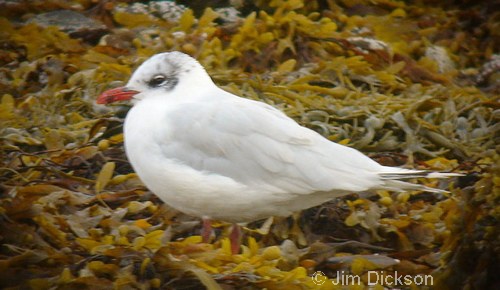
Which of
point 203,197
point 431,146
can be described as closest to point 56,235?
point 203,197

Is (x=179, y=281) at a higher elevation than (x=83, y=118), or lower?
higher

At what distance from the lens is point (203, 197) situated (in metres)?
3.60

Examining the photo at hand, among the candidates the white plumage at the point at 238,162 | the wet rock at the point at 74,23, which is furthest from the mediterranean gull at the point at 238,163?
the wet rock at the point at 74,23

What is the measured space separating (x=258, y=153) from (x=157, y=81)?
52 centimetres

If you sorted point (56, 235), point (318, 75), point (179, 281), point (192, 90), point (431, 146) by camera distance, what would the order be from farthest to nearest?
point (318, 75)
point (431, 146)
point (192, 90)
point (56, 235)
point (179, 281)

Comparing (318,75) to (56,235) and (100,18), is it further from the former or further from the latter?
(56,235)

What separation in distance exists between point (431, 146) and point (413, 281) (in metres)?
1.36

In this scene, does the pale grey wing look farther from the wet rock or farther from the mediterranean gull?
the wet rock

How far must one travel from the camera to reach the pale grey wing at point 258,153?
3.62 m

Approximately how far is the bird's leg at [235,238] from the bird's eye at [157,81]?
0.62m

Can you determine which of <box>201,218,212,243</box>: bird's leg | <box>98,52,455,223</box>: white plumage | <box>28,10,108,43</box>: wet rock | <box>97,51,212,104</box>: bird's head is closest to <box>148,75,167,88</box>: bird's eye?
<box>97,51,212,104</box>: bird's head

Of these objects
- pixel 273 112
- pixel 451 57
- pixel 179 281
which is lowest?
pixel 451 57

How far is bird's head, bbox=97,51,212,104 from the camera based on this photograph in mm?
3826

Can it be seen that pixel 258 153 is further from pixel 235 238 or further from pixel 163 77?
pixel 163 77
